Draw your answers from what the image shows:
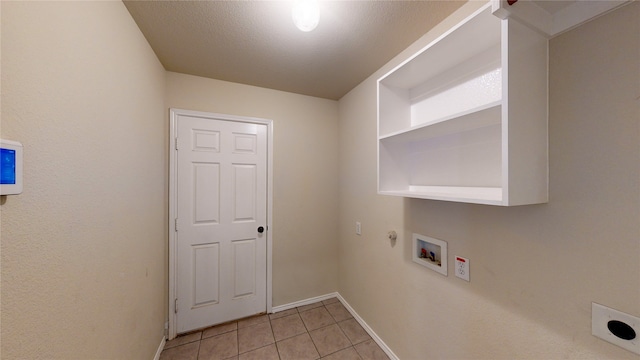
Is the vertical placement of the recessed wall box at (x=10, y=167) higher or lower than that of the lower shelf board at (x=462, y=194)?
higher

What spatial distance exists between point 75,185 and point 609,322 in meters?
2.06

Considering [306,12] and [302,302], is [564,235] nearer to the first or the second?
[306,12]

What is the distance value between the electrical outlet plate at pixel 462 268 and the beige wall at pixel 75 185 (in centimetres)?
181

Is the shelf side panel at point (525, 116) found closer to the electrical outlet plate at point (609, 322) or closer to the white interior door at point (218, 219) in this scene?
the electrical outlet plate at point (609, 322)

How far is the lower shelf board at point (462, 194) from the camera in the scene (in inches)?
33.8

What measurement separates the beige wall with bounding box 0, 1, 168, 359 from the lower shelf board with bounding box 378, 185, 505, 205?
152cm

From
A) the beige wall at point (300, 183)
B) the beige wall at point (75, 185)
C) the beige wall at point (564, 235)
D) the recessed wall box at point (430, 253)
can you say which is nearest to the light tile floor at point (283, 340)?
the beige wall at point (300, 183)

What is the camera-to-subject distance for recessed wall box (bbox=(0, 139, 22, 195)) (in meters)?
0.57

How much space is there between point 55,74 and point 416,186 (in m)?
1.82

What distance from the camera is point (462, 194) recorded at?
109 cm

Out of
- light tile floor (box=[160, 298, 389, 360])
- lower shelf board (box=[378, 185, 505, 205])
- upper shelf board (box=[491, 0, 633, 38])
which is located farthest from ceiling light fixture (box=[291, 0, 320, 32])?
light tile floor (box=[160, 298, 389, 360])

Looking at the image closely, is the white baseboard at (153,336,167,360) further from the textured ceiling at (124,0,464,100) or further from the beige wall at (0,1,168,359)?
the textured ceiling at (124,0,464,100)

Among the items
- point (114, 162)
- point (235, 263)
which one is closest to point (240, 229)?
point (235, 263)

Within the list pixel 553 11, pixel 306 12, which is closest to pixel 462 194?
pixel 553 11
